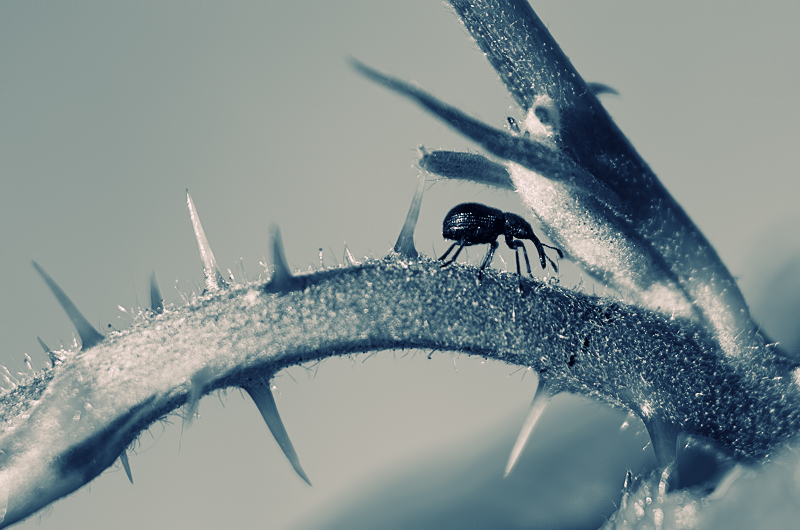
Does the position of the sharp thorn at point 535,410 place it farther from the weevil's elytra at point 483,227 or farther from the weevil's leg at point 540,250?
the weevil's leg at point 540,250

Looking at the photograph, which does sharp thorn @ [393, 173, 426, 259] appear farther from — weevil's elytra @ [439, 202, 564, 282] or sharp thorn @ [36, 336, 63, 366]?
sharp thorn @ [36, 336, 63, 366]

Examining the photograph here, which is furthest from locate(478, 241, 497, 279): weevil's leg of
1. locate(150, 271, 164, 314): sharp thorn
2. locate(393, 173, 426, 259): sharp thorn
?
locate(150, 271, 164, 314): sharp thorn

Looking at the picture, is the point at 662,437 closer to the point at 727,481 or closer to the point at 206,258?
the point at 727,481

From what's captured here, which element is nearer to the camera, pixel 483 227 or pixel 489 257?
pixel 489 257

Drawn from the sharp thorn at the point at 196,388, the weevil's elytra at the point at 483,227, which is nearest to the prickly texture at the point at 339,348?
the sharp thorn at the point at 196,388

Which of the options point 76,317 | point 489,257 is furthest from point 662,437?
point 76,317

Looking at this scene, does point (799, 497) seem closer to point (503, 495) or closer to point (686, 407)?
point (686, 407)
